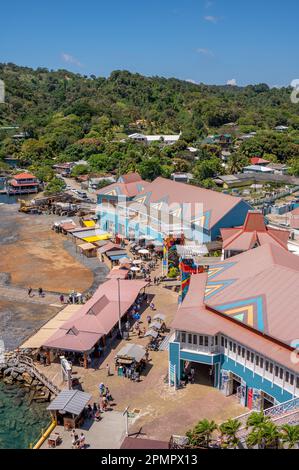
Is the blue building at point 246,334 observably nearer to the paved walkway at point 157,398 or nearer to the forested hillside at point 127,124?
the paved walkway at point 157,398

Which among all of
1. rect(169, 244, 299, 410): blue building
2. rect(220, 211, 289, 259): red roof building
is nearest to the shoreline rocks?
rect(169, 244, 299, 410): blue building

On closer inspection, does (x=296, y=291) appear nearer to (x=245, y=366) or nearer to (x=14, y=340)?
(x=245, y=366)

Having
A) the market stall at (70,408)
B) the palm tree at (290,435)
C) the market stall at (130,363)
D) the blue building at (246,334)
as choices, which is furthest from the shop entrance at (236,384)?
the market stall at (70,408)

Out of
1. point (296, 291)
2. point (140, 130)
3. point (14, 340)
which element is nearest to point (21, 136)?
point (140, 130)

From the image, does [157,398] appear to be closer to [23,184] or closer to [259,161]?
[23,184]

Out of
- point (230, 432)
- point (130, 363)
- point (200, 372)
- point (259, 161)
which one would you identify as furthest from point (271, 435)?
point (259, 161)
